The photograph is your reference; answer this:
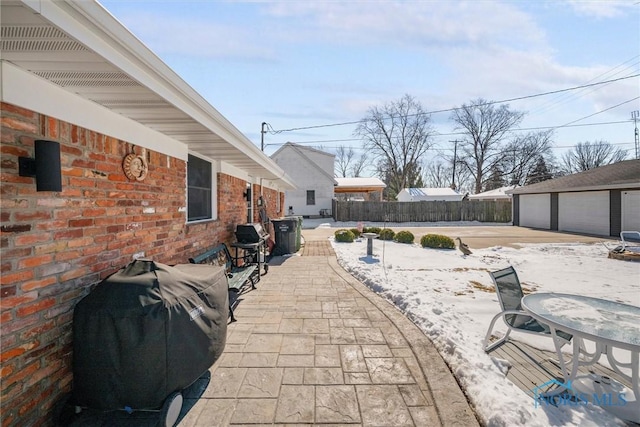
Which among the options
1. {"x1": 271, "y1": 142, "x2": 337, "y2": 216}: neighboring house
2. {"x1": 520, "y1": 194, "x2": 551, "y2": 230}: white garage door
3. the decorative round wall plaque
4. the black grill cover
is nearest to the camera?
the black grill cover

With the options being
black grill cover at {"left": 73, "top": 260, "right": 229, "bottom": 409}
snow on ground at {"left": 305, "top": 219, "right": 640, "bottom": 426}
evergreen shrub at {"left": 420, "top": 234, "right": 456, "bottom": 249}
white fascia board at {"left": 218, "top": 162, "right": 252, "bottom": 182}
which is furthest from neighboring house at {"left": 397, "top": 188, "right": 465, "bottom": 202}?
black grill cover at {"left": 73, "top": 260, "right": 229, "bottom": 409}

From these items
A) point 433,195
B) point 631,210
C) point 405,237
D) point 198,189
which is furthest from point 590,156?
point 198,189

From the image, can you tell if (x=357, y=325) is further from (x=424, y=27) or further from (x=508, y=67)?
(x=508, y=67)

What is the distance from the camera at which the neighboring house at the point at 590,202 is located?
45.0 feet

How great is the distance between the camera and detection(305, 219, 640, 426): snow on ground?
7.28 feet

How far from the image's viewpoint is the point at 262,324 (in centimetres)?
373

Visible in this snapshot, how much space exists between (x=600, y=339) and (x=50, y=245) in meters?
4.11

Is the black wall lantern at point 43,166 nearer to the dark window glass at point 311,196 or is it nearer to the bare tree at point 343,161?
the dark window glass at point 311,196

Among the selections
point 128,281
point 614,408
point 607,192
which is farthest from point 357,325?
point 607,192

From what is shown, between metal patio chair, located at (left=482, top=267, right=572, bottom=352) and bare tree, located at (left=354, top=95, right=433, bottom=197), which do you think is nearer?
metal patio chair, located at (left=482, top=267, right=572, bottom=352)

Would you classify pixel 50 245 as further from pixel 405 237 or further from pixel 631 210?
pixel 631 210

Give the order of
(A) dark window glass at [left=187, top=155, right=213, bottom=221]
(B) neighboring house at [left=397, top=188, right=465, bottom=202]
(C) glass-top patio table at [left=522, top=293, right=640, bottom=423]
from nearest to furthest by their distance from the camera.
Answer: (C) glass-top patio table at [left=522, top=293, right=640, bottom=423], (A) dark window glass at [left=187, top=155, right=213, bottom=221], (B) neighboring house at [left=397, top=188, right=465, bottom=202]

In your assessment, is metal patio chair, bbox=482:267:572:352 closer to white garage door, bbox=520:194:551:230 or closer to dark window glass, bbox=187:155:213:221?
dark window glass, bbox=187:155:213:221

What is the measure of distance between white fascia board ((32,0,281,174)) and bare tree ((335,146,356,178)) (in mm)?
44288
